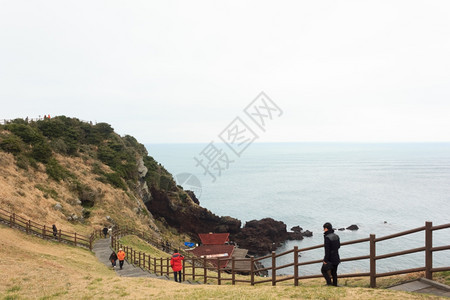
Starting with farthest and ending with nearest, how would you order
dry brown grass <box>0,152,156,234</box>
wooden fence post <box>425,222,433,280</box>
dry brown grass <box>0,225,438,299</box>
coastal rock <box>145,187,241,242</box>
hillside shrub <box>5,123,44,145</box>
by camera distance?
1. coastal rock <box>145,187,241,242</box>
2. hillside shrub <box>5,123,44,145</box>
3. dry brown grass <box>0,152,156,234</box>
4. dry brown grass <box>0,225,438,299</box>
5. wooden fence post <box>425,222,433,280</box>

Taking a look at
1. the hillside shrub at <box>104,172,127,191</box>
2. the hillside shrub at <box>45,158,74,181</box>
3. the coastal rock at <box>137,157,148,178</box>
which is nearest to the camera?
the hillside shrub at <box>45,158,74,181</box>

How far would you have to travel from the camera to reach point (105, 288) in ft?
37.1

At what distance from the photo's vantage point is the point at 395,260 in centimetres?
4366

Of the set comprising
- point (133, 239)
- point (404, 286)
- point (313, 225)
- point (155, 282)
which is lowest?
point (313, 225)

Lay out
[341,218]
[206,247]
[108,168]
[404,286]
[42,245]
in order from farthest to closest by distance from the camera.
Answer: [341,218], [108,168], [206,247], [42,245], [404,286]

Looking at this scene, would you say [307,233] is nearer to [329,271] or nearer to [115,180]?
[115,180]

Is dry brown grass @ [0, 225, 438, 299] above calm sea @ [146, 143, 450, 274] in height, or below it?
above

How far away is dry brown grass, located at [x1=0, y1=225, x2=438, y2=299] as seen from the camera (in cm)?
766

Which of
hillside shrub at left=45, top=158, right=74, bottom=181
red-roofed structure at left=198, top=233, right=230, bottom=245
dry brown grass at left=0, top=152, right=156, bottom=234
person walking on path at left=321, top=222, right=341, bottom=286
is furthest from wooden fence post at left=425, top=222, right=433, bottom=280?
hillside shrub at left=45, top=158, right=74, bottom=181

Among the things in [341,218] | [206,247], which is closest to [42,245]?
[206,247]

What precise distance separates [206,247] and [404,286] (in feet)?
112

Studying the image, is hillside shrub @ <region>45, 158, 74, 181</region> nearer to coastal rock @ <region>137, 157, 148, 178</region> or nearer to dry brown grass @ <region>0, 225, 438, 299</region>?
coastal rock @ <region>137, 157, 148, 178</region>

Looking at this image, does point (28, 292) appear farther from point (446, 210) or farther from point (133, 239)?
point (446, 210)

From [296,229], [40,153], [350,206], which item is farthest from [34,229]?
[350,206]
